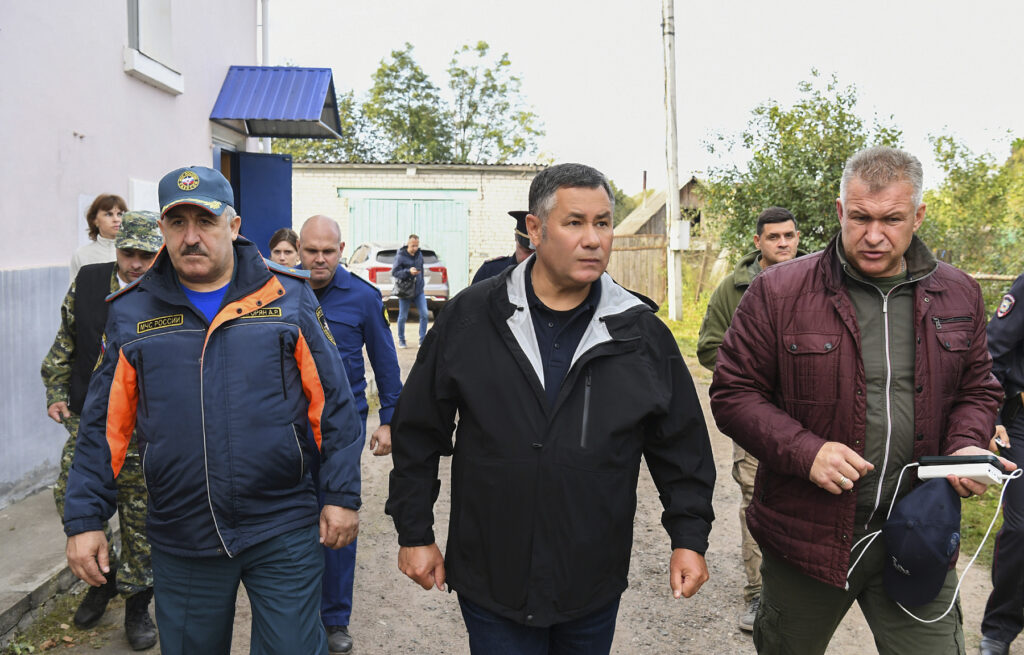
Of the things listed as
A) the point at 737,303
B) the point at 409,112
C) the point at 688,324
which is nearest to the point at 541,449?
the point at 737,303

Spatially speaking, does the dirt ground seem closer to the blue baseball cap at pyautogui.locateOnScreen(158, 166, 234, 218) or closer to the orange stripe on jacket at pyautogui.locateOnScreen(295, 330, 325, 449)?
the orange stripe on jacket at pyautogui.locateOnScreen(295, 330, 325, 449)

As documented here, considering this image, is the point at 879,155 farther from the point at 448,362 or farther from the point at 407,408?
the point at 407,408

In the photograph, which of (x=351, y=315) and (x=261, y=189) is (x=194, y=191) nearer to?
(x=351, y=315)

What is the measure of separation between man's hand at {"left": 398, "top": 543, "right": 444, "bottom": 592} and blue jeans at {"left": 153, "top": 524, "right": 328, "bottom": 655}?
0.51 meters

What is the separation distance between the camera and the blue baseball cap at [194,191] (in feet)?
9.54

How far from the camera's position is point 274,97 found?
33.8 feet

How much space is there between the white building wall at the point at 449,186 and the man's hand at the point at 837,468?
20.1 meters

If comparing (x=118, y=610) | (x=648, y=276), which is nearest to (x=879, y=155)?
(x=118, y=610)

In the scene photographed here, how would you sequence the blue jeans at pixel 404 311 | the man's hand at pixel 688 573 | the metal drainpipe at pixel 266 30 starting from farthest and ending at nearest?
the blue jeans at pixel 404 311
the metal drainpipe at pixel 266 30
the man's hand at pixel 688 573

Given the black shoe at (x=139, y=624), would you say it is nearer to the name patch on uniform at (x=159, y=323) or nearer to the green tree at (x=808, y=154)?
the name patch on uniform at (x=159, y=323)

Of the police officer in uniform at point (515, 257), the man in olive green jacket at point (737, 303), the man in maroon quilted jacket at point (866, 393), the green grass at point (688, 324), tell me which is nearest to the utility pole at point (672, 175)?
the green grass at point (688, 324)

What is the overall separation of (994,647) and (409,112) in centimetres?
4309

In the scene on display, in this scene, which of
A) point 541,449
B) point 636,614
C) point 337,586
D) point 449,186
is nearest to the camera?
point 541,449

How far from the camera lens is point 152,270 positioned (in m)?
2.94
